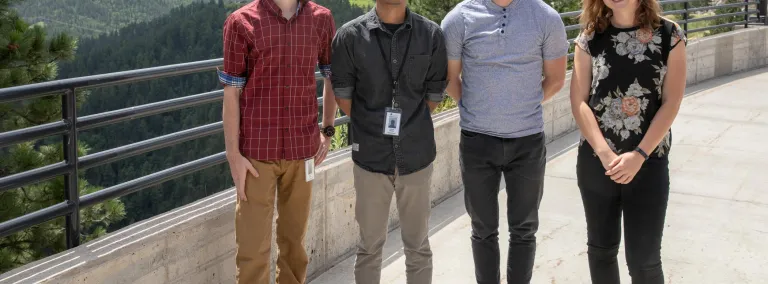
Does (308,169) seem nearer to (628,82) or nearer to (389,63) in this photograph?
(389,63)

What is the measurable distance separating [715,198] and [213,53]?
6882 centimetres

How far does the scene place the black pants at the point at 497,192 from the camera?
3797 millimetres

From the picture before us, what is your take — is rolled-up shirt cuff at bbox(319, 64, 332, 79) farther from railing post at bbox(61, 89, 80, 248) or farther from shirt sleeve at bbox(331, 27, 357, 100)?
railing post at bbox(61, 89, 80, 248)

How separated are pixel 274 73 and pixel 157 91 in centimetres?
7128

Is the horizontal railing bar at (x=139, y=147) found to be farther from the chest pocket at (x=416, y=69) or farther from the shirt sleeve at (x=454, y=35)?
the shirt sleeve at (x=454, y=35)

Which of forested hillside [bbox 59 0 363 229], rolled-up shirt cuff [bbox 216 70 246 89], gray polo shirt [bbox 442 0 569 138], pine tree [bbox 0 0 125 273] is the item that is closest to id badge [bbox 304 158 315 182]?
rolled-up shirt cuff [bbox 216 70 246 89]

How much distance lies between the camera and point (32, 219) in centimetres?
357

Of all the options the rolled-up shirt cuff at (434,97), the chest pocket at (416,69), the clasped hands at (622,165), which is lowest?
the clasped hands at (622,165)

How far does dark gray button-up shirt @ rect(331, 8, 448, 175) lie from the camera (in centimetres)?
367

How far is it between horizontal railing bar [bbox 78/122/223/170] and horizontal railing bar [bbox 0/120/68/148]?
0.60ft

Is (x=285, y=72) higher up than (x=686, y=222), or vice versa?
(x=285, y=72)

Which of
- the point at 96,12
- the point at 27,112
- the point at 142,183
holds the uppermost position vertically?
the point at 142,183

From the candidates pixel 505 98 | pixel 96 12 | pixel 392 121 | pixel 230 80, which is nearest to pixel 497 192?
pixel 505 98

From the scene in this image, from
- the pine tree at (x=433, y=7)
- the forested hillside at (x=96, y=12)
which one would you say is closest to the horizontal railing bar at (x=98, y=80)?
the pine tree at (x=433, y=7)
